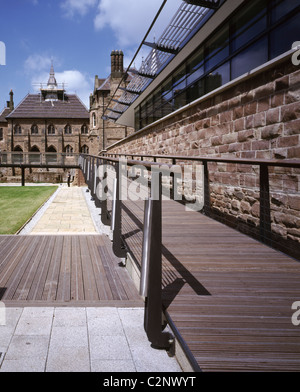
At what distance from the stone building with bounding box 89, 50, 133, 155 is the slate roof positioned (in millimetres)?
11549

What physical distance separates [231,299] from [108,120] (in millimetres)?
39089

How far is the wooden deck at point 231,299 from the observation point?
6.40ft

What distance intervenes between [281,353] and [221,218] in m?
4.38

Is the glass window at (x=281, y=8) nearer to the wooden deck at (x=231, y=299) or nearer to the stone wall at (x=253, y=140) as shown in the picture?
the stone wall at (x=253, y=140)

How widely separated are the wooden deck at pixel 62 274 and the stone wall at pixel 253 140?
211 centimetres

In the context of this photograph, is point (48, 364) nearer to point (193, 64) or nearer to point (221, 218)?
point (221, 218)

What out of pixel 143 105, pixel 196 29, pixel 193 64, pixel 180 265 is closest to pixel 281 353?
pixel 180 265

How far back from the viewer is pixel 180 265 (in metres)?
3.42

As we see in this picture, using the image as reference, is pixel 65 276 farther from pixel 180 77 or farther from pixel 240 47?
pixel 180 77

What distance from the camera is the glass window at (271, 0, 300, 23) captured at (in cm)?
483

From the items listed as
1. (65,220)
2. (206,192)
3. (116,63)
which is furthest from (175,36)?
(116,63)

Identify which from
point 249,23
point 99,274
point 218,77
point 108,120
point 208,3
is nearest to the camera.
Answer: point 99,274

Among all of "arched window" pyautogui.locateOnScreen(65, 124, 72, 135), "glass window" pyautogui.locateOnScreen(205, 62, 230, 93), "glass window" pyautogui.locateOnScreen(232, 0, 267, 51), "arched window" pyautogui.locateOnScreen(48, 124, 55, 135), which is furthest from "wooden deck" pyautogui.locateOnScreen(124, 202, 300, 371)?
"arched window" pyautogui.locateOnScreen(48, 124, 55, 135)

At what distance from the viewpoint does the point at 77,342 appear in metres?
2.84
